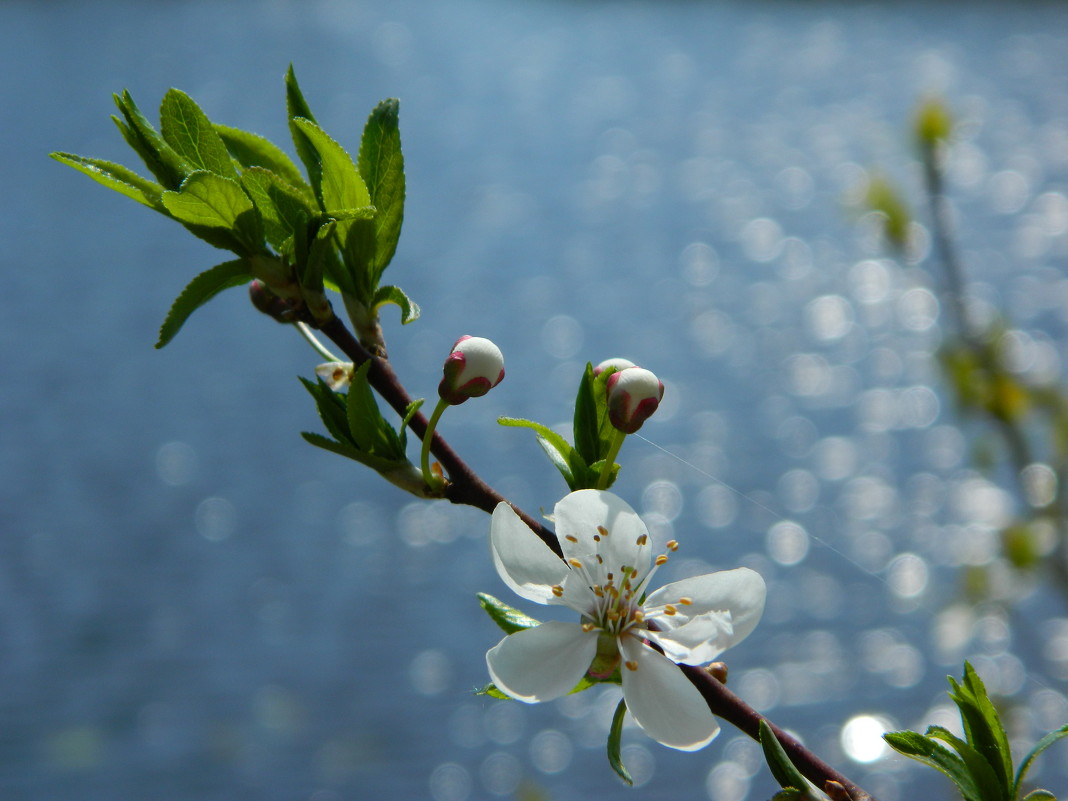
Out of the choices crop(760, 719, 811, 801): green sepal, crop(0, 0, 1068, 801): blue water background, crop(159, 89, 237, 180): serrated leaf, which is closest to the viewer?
crop(760, 719, 811, 801): green sepal

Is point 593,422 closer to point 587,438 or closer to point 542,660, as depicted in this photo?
point 587,438

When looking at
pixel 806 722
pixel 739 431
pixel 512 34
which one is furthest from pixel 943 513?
pixel 512 34

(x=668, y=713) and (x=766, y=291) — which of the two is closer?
(x=668, y=713)

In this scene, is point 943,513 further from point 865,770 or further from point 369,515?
point 369,515

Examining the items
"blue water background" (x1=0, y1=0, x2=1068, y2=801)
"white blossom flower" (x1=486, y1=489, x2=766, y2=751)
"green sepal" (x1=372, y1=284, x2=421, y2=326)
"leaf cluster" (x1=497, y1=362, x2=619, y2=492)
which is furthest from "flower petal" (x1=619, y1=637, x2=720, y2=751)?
"blue water background" (x1=0, y1=0, x2=1068, y2=801)

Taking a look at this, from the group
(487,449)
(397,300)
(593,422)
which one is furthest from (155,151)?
(487,449)

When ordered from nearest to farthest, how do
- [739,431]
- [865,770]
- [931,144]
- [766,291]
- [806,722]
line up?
1. [931,144]
2. [865,770]
3. [806,722]
4. [739,431]
5. [766,291]

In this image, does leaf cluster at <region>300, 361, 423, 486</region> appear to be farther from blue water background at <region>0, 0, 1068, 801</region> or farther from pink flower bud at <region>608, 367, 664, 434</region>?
blue water background at <region>0, 0, 1068, 801</region>

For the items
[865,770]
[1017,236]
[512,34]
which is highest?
[512,34]
